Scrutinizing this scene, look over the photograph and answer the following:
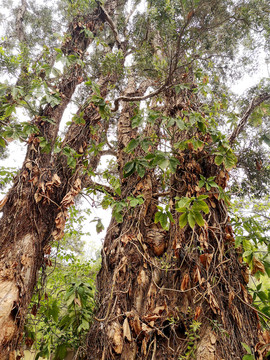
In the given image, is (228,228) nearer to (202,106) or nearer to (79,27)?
(202,106)

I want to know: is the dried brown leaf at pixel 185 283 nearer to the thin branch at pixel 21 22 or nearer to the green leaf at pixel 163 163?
the green leaf at pixel 163 163

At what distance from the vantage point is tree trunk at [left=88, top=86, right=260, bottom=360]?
6.56 ft

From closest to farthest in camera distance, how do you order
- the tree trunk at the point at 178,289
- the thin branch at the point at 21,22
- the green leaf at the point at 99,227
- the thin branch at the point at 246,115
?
the tree trunk at the point at 178,289 < the thin branch at the point at 246,115 < the green leaf at the point at 99,227 < the thin branch at the point at 21,22

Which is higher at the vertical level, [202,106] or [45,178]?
[202,106]

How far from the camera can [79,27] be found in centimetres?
404

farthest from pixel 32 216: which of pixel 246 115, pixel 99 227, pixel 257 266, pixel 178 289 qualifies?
pixel 246 115

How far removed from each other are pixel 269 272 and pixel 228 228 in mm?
654

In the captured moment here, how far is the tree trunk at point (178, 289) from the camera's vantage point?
78.7 inches

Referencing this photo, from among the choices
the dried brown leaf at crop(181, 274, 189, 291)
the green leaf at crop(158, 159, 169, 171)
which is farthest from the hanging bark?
the dried brown leaf at crop(181, 274, 189, 291)

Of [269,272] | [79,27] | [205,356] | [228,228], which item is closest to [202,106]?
[228,228]

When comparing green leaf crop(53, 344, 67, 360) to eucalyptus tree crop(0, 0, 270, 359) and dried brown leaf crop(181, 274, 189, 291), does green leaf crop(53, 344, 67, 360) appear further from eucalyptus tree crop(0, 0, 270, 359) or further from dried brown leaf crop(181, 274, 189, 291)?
dried brown leaf crop(181, 274, 189, 291)

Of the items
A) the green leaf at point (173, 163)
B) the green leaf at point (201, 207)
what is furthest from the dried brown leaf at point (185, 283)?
the green leaf at point (173, 163)

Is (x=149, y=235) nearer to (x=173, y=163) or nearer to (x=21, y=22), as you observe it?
(x=173, y=163)

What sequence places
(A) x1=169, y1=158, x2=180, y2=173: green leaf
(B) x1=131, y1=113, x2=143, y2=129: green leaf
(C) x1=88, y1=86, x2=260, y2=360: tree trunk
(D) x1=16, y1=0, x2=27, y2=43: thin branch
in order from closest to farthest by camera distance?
(C) x1=88, y1=86, x2=260, y2=360: tree trunk < (A) x1=169, y1=158, x2=180, y2=173: green leaf < (B) x1=131, y1=113, x2=143, y2=129: green leaf < (D) x1=16, y1=0, x2=27, y2=43: thin branch
